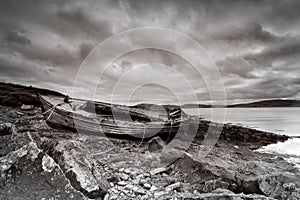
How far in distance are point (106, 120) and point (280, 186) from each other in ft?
23.9

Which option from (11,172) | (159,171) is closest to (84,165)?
(11,172)

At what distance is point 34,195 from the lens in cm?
313

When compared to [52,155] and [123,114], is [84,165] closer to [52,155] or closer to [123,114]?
[52,155]

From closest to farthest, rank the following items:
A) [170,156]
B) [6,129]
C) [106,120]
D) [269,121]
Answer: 1. [6,129]
2. [170,156]
3. [106,120]
4. [269,121]

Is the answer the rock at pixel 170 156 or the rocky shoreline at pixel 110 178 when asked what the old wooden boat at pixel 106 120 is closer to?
the rock at pixel 170 156

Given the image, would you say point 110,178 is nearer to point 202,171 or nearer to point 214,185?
point 202,171

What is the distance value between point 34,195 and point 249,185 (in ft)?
14.3

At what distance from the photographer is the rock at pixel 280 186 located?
3343 millimetres

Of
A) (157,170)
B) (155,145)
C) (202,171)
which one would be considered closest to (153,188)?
(157,170)

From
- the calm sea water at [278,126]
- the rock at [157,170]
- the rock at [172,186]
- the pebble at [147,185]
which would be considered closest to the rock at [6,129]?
the pebble at [147,185]

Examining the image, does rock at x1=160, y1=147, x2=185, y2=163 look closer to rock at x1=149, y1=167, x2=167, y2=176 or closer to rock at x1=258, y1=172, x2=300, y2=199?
rock at x1=149, y1=167, x2=167, y2=176

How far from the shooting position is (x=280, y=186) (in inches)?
139

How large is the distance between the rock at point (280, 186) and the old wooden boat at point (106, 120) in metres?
5.67

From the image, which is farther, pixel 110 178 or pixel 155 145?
pixel 155 145
